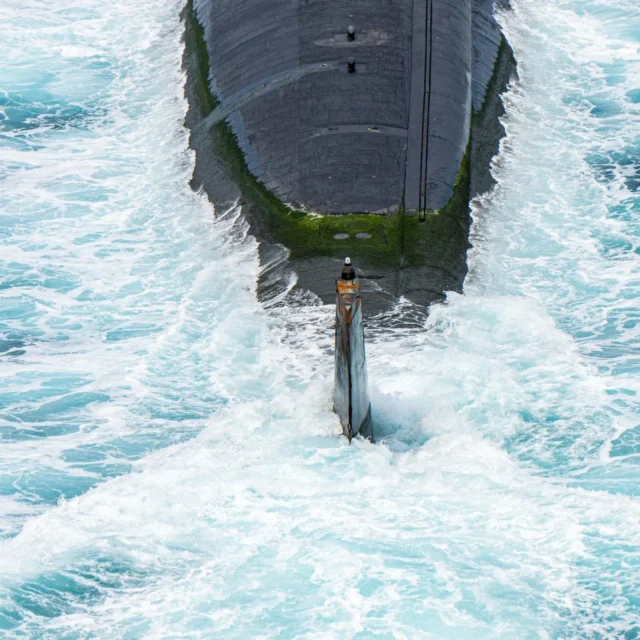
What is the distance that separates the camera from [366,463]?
2181cm

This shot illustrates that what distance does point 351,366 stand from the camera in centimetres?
2086

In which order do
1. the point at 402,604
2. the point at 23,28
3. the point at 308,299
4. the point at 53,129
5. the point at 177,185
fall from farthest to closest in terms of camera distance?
the point at 23,28 → the point at 53,129 → the point at 177,185 → the point at 308,299 → the point at 402,604

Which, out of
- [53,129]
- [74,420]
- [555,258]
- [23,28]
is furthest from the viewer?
[23,28]

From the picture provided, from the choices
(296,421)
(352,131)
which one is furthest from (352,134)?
(296,421)

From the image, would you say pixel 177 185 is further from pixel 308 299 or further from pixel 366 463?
pixel 366 463

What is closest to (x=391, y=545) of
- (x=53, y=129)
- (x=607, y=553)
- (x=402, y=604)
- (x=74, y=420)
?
(x=402, y=604)

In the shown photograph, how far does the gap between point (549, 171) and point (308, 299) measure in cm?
1044

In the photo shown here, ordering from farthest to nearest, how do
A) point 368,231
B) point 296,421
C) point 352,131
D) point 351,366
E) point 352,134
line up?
point 352,131 < point 352,134 < point 368,231 < point 296,421 < point 351,366

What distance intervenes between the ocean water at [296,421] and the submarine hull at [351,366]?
1.61ft

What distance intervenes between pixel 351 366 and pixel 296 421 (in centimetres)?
257

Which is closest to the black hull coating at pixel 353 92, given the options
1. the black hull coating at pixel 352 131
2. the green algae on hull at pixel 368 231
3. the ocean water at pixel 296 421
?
the black hull coating at pixel 352 131

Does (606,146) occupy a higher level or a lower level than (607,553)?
higher

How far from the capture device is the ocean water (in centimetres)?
1889

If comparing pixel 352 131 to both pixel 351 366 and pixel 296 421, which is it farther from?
pixel 351 366
